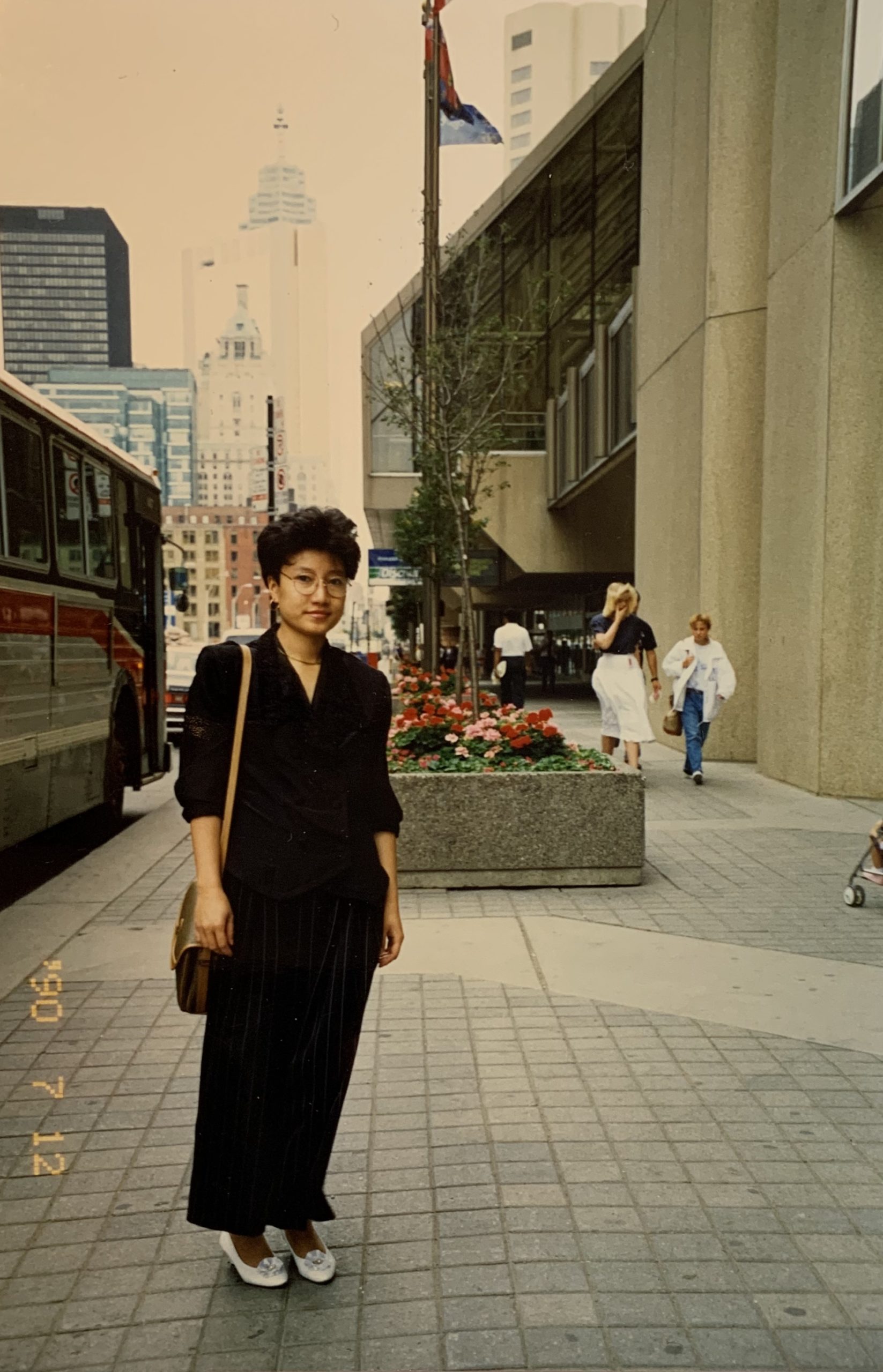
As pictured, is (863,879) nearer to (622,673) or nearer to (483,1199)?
(622,673)

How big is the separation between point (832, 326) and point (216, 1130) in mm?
9874

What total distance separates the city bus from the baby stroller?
5.15 meters

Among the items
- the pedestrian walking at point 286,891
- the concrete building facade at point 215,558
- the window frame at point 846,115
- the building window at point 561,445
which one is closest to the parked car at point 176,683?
the window frame at point 846,115

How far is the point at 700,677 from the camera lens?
459 inches

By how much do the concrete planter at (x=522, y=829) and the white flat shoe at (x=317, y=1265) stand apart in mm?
4215

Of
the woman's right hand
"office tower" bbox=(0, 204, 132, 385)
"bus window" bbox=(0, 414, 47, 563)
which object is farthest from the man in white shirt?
"office tower" bbox=(0, 204, 132, 385)

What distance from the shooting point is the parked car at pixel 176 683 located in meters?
17.7

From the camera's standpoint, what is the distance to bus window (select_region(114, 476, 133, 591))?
10.4 metres

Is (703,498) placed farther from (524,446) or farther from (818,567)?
(524,446)

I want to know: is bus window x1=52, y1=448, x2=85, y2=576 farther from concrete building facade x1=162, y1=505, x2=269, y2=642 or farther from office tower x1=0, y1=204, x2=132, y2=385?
concrete building facade x1=162, y1=505, x2=269, y2=642

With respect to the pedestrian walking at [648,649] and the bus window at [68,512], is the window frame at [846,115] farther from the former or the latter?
the bus window at [68,512]

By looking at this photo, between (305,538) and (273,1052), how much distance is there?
4.18ft

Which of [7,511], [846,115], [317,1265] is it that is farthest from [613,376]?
[317,1265]

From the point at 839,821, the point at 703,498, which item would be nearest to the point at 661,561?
the point at 703,498
